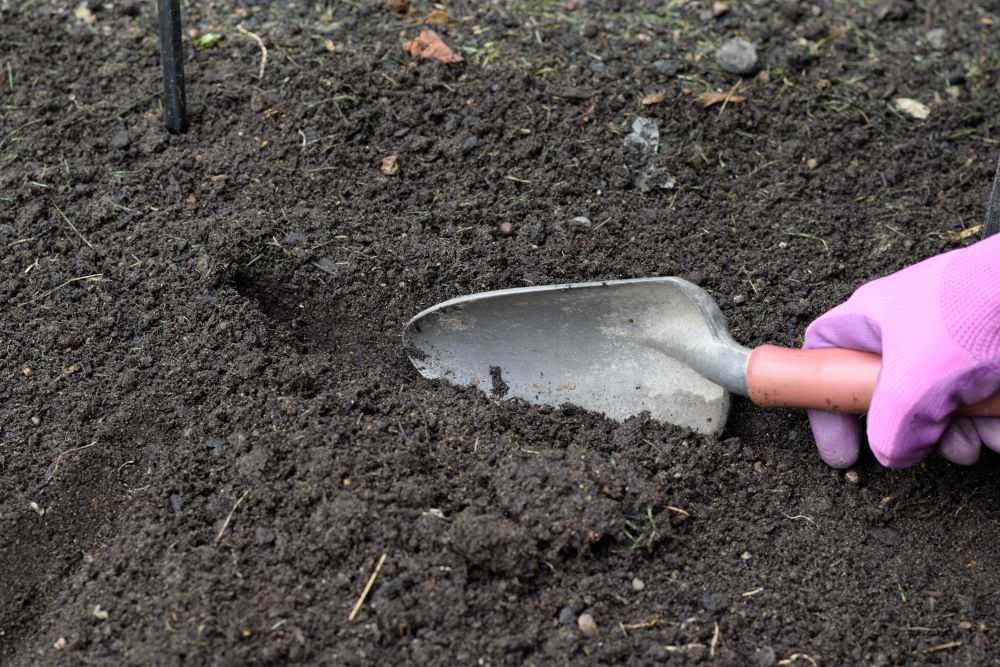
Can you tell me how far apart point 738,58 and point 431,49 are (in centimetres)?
85

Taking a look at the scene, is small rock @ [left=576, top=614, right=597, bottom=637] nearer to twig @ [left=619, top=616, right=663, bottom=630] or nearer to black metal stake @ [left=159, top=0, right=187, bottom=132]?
twig @ [left=619, top=616, right=663, bottom=630]

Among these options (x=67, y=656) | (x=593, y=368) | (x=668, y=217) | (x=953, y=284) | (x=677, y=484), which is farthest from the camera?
(x=668, y=217)

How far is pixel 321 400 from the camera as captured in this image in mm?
2125

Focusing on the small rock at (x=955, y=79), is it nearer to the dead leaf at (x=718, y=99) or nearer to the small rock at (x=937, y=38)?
the small rock at (x=937, y=38)

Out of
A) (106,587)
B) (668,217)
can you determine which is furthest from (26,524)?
(668,217)

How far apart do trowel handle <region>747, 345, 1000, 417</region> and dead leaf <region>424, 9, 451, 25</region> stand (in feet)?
4.95

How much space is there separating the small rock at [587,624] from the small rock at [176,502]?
76 cm

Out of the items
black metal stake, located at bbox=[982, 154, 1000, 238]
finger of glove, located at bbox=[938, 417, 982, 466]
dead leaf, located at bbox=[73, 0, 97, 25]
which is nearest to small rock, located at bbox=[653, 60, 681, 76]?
black metal stake, located at bbox=[982, 154, 1000, 238]

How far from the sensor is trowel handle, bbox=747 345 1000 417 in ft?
6.40

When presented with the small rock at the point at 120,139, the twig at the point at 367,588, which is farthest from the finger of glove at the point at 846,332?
the small rock at the point at 120,139

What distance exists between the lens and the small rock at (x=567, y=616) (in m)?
1.83

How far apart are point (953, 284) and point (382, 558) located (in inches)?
44.2

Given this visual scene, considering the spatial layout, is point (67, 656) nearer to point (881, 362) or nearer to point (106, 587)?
point (106, 587)

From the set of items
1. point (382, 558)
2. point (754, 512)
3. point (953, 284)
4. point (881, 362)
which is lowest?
point (754, 512)
